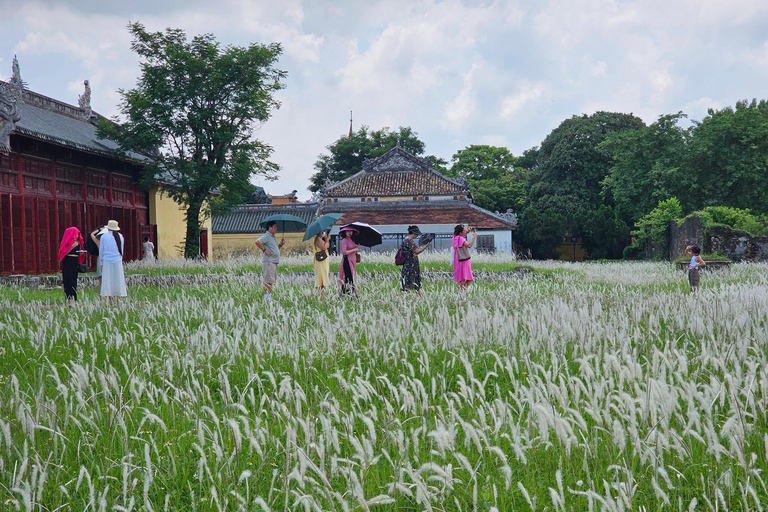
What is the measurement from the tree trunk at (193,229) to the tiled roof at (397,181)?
53.8ft

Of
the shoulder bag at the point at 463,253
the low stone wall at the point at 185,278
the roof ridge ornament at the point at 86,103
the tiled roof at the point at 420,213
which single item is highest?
the roof ridge ornament at the point at 86,103

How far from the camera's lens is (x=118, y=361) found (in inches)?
189

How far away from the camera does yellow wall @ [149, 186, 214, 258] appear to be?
2648 cm

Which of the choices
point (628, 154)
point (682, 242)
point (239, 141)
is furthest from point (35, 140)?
point (628, 154)

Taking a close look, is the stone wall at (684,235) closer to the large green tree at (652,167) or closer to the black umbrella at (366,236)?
the large green tree at (652,167)

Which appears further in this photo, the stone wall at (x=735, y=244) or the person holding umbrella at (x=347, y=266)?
the stone wall at (x=735, y=244)

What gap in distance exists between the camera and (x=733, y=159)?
28703 millimetres

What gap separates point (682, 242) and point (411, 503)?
25.0m

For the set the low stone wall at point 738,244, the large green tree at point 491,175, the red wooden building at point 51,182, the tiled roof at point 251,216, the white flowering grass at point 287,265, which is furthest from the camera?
the large green tree at point 491,175

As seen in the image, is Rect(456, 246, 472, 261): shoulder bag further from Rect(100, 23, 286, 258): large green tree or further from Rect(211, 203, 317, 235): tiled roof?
Rect(211, 203, 317, 235): tiled roof

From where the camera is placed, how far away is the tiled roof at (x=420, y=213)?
1404 inches

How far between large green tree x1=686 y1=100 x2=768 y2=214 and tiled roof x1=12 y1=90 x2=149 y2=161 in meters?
24.5

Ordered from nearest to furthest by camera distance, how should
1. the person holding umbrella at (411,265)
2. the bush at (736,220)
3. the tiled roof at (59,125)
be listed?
1. the person holding umbrella at (411,265)
2. the tiled roof at (59,125)
3. the bush at (736,220)

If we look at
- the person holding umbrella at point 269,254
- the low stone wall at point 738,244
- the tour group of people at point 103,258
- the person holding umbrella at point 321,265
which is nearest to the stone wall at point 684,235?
the low stone wall at point 738,244
